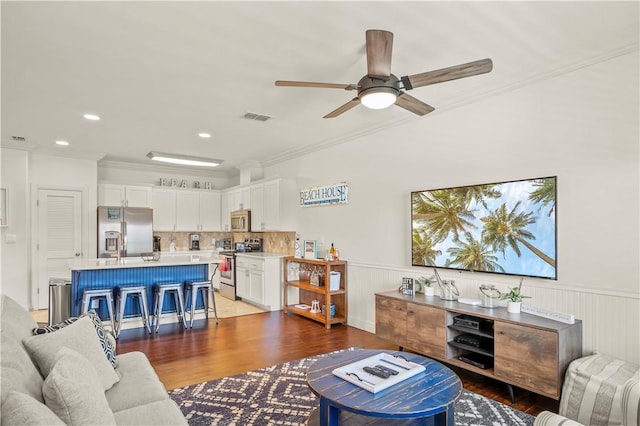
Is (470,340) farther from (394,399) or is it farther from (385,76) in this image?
(385,76)

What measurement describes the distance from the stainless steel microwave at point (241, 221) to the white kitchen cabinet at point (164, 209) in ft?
4.24

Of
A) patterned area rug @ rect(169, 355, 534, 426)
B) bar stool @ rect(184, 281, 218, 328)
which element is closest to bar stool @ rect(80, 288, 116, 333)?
bar stool @ rect(184, 281, 218, 328)

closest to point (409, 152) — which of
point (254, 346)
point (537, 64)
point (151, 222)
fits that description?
point (537, 64)

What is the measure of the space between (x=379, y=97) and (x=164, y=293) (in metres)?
4.16

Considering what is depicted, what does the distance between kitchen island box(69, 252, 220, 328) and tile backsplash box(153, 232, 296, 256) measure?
1607mm

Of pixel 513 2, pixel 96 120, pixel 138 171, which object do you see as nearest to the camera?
pixel 513 2

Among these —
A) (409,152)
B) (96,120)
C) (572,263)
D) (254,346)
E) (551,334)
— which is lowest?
(254,346)

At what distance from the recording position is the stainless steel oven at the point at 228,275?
7.32 m

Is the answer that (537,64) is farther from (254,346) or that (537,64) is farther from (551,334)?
(254,346)

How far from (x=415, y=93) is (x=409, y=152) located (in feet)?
2.81

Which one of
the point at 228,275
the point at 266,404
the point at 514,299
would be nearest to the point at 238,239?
the point at 228,275

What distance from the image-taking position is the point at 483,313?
3.21 m

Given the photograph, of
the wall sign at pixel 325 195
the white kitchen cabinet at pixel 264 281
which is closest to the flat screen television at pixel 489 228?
the wall sign at pixel 325 195

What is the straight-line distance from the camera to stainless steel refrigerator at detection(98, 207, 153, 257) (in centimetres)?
689
